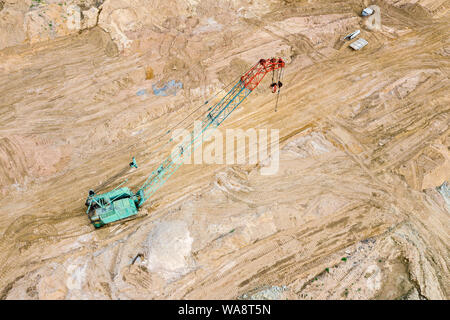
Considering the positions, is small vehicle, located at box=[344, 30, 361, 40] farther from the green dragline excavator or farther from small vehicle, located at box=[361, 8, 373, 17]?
the green dragline excavator

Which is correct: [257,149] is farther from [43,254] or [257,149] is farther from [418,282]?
[43,254]

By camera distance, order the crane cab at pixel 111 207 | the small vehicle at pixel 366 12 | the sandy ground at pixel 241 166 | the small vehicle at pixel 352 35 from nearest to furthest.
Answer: the sandy ground at pixel 241 166
the crane cab at pixel 111 207
the small vehicle at pixel 352 35
the small vehicle at pixel 366 12

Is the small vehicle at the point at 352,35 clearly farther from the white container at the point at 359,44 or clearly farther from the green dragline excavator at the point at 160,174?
the green dragline excavator at the point at 160,174

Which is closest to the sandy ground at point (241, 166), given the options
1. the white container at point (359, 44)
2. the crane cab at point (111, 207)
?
the white container at point (359, 44)

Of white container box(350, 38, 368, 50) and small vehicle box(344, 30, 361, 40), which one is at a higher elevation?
small vehicle box(344, 30, 361, 40)

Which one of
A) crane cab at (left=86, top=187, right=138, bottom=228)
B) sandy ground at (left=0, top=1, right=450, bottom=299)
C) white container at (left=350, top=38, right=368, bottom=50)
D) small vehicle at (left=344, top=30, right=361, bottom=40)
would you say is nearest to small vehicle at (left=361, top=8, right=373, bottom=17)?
sandy ground at (left=0, top=1, right=450, bottom=299)

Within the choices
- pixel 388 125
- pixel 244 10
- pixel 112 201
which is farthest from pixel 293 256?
pixel 244 10

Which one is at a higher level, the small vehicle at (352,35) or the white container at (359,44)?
the small vehicle at (352,35)
